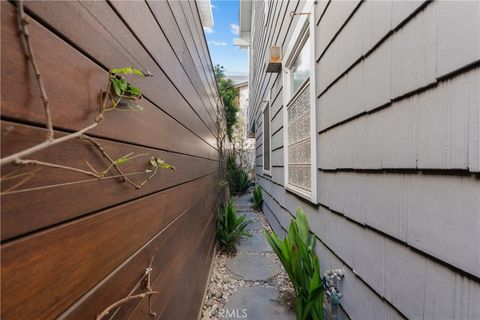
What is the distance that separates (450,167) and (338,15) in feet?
3.65

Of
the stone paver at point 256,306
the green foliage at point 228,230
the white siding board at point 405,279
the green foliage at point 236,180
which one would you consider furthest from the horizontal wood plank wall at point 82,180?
the green foliage at point 236,180

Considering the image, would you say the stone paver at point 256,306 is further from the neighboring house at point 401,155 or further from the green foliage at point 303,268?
the neighboring house at point 401,155

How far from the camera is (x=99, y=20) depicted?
0.65 meters

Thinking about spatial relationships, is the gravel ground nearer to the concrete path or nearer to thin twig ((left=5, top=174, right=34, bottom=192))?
the concrete path

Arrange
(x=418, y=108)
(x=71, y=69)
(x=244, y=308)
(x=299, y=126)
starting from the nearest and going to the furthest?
(x=71, y=69), (x=418, y=108), (x=244, y=308), (x=299, y=126)

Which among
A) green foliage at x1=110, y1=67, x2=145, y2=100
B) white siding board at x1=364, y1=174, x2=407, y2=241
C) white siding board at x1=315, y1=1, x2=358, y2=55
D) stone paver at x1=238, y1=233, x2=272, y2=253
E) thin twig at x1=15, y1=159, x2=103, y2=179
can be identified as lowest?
stone paver at x1=238, y1=233, x2=272, y2=253

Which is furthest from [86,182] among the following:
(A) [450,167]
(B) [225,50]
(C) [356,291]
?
(B) [225,50]

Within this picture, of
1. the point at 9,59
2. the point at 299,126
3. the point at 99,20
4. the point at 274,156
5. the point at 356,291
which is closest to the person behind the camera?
the point at 9,59

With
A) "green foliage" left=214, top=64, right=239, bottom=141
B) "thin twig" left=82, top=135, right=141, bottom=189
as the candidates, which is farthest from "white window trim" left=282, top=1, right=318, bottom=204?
"green foliage" left=214, top=64, right=239, bottom=141

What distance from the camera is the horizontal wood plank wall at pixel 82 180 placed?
0.40 m

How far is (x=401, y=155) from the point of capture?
949 mm

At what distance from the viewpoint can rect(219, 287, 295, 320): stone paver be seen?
2054 mm

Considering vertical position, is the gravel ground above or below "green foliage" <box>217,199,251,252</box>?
below

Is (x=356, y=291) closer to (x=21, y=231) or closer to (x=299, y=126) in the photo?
(x=21, y=231)
